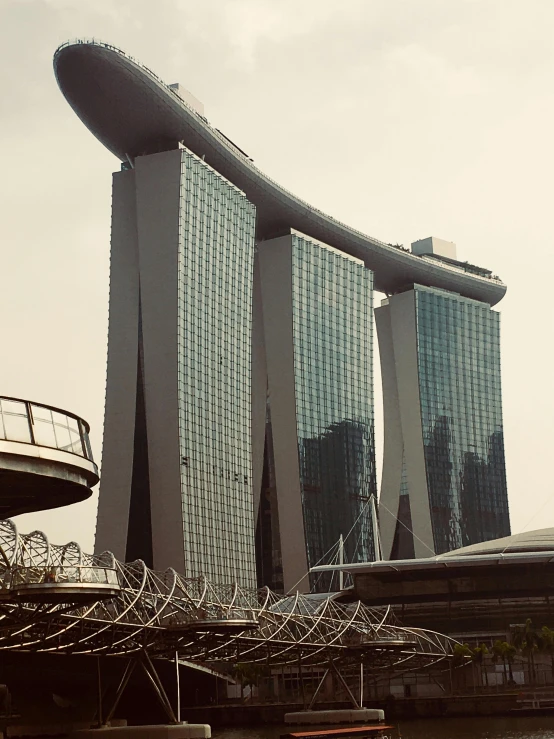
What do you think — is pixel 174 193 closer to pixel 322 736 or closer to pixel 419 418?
pixel 419 418

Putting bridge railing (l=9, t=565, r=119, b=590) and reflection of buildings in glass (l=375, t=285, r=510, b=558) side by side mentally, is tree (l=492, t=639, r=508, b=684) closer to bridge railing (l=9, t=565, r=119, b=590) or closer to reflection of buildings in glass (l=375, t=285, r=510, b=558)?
bridge railing (l=9, t=565, r=119, b=590)

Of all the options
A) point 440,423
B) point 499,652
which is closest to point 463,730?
point 499,652

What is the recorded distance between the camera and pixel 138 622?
6262cm

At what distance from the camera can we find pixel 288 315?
507 ft

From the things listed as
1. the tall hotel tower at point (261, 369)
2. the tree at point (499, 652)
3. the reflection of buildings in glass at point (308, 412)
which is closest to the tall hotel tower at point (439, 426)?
the tall hotel tower at point (261, 369)

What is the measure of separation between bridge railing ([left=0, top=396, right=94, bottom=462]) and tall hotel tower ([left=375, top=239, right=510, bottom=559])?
488 feet

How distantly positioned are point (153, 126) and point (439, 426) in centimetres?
7387

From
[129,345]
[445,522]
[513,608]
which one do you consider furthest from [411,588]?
[445,522]

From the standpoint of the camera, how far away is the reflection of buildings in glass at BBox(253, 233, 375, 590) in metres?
152

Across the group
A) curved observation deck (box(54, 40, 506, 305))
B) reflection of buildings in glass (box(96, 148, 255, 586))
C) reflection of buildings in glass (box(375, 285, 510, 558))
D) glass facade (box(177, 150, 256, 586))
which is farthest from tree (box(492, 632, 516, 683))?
reflection of buildings in glass (box(375, 285, 510, 558))

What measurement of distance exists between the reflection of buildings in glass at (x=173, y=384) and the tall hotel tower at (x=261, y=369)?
0.24m

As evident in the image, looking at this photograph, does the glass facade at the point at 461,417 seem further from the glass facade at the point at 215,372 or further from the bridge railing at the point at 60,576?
the bridge railing at the point at 60,576

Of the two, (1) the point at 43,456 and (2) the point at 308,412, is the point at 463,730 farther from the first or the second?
(2) the point at 308,412

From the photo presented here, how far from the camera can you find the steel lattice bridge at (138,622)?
141 ft
